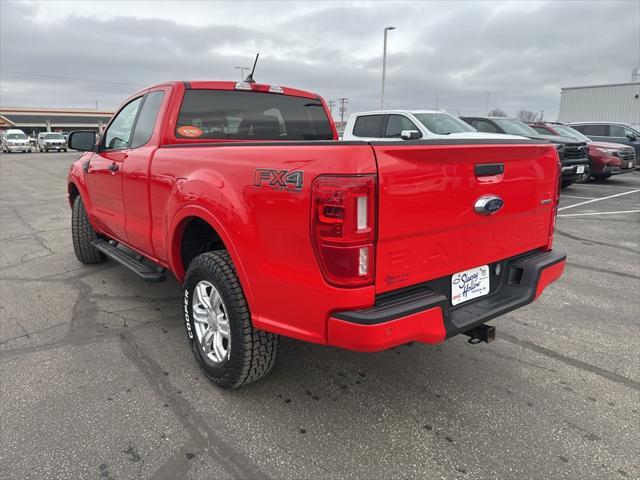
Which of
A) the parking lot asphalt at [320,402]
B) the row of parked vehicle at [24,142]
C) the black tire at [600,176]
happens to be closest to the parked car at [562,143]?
the black tire at [600,176]

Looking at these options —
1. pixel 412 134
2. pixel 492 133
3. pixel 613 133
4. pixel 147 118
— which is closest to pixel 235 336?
pixel 147 118

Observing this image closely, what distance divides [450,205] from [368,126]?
8.62 m

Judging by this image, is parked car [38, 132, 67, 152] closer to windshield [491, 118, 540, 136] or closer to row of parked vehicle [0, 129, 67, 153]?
row of parked vehicle [0, 129, 67, 153]

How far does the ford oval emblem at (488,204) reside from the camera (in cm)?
239

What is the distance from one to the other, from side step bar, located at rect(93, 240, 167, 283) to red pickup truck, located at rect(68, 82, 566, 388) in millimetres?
36

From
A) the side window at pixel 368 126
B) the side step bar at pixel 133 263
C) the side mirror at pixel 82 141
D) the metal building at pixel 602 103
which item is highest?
the metal building at pixel 602 103

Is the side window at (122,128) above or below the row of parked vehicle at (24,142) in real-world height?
above

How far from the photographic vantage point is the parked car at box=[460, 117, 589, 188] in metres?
11.1

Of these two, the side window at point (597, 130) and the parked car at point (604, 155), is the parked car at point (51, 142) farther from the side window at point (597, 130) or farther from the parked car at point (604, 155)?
the side window at point (597, 130)

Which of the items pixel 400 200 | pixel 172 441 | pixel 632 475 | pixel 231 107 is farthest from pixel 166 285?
pixel 632 475

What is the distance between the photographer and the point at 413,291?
224 cm

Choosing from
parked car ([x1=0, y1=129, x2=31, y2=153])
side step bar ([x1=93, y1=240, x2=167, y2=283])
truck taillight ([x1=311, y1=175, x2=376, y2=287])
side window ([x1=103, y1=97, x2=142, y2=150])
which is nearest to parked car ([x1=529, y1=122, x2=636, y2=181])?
side window ([x1=103, y1=97, x2=142, y2=150])

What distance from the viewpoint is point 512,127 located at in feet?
38.1

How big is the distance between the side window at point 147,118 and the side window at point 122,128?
167 millimetres
